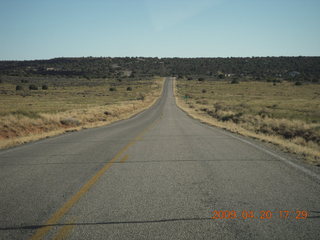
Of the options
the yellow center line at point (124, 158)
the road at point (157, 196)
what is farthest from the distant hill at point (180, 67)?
the road at point (157, 196)

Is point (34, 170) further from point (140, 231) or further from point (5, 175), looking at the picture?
point (140, 231)

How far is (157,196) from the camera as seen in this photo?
4.34m

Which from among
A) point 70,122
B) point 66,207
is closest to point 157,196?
point 66,207

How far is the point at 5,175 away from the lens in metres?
5.76

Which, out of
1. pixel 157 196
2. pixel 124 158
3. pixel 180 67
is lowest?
pixel 124 158

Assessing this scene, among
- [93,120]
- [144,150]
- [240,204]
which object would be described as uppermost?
[240,204]

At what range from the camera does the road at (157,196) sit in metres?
3.22

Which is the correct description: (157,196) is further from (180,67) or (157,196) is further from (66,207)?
(180,67)

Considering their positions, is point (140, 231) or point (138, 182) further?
point (138, 182)

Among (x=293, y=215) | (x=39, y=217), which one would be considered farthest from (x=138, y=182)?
(x=293, y=215)

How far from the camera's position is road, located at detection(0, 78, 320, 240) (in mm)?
3225

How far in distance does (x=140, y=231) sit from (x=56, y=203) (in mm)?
1746
